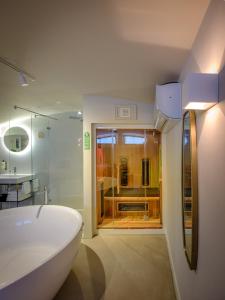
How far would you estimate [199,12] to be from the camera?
116cm

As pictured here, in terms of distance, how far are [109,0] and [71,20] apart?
318 millimetres

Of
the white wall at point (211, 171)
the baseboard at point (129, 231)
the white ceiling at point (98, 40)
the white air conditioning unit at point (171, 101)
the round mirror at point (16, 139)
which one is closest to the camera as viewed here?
the white wall at point (211, 171)

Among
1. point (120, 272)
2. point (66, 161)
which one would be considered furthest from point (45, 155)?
point (120, 272)

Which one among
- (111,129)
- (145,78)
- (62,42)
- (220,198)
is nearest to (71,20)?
(62,42)

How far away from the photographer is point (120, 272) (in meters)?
2.46

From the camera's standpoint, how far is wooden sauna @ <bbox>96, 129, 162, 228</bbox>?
387 centimetres

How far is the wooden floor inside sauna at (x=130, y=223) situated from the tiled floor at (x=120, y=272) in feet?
1.03

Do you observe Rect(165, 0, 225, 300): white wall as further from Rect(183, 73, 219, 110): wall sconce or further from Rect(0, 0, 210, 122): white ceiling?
Rect(0, 0, 210, 122): white ceiling

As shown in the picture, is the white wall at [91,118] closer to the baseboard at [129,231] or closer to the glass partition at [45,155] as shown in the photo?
the baseboard at [129,231]

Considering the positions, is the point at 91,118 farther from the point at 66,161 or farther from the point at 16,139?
the point at 16,139

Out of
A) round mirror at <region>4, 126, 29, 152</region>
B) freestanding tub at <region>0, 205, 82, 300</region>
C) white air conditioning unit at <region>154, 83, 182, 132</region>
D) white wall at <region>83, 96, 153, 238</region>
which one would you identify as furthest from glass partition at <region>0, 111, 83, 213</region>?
white air conditioning unit at <region>154, 83, 182, 132</region>

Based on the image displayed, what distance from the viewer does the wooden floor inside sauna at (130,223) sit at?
3.67 meters

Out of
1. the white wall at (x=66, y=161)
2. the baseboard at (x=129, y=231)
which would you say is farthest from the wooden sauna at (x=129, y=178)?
the white wall at (x=66, y=161)

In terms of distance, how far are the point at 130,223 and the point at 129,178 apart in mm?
900
